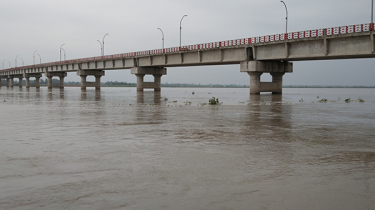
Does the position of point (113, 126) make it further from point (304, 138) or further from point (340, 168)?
point (340, 168)

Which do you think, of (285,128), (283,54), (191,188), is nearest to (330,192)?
(191,188)

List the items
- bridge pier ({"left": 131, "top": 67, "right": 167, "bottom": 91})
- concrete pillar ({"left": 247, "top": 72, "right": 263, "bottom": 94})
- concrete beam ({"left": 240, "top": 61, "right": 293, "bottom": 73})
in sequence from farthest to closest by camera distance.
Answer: bridge pier ({"left": 131, "top": 67, "right": 167, "bottom": 91}) → concrete pillar ({"left": 247, "top": 72, "right": 263, "bottom": 94}) → concrete beam ({"left": 240, "top": 61, "right": 293, "bottom": 73})

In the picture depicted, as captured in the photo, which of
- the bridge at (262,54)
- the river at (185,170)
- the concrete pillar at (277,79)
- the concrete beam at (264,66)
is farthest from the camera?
the concrete pillar at (277,79)

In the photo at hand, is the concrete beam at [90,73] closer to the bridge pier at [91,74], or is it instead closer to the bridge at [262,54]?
the bridge pier at [91,74]

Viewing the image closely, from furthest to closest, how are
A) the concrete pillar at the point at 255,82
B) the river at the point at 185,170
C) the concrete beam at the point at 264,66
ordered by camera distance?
the concrete pillar at the point at 255,82, the concrete beam at the point at 264,66, the river at the point at 185,170

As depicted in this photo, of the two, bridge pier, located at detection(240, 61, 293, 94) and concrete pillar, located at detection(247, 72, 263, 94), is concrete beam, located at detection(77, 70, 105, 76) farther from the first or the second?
concrete pillar, located at detection(247, 72, 263, 94)

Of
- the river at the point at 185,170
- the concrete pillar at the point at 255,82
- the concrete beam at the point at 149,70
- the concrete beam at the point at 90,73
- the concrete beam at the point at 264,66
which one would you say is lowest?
the river at the point at 185,170

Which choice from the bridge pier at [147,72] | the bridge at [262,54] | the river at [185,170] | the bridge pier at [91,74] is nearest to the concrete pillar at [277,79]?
the bridge at [262,54]

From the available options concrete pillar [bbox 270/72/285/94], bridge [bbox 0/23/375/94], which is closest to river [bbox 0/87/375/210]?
bridge [bbox 0/23/375/94]

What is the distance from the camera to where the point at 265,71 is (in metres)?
46.7

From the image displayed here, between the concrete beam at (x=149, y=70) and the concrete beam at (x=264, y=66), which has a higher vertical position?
the concrete beam at (x=149, y=70)

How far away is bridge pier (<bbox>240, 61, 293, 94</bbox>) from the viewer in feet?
148

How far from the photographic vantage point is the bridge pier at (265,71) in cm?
4503

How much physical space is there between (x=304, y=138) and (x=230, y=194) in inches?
238
